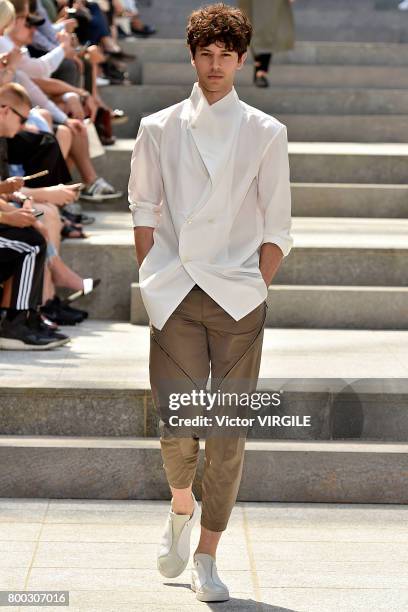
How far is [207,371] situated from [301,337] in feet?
8.78

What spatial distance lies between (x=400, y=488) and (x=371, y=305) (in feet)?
6.41

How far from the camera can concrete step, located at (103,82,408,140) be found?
10281 mm

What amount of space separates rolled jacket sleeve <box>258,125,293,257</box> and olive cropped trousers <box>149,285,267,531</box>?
24 centimetres

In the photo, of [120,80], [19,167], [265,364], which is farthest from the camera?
[120,80]

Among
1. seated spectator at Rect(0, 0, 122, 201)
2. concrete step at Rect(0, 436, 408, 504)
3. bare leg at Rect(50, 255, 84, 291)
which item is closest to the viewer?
concrete step at Rect(0, 436, 408, 504)

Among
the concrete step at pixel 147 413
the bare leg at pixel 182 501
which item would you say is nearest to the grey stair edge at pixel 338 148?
the concrete step at pixel 147 413

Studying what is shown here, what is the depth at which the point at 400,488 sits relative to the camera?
5199 mm

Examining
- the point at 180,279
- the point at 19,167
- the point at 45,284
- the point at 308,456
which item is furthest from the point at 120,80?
the point at 180,279

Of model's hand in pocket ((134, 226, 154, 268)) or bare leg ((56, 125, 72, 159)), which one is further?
bare leg ((56, 125, 72, 159))

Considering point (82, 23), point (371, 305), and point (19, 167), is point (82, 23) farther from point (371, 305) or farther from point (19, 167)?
point (371, 305)

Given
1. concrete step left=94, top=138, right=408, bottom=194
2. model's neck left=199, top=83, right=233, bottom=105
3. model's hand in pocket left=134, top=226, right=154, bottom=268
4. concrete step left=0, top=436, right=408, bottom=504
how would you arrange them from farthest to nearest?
concrete step left=94, top=138, right=408, bottom=194, concrete step left=0, top=436, right=408, bottom=504, model's hand in pocket left=134, top=226, right=154, bottom=268, model's neck left=199, top=83, right=233, bottom=105

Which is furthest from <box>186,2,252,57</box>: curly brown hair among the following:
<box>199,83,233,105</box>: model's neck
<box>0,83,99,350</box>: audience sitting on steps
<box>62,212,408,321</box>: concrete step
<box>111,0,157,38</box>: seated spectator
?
<box>111,0,157,38</box>: seated spectator

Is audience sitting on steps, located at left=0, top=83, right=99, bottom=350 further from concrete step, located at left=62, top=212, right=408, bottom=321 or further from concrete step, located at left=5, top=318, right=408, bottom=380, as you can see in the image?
concrete step, located at left=62, top=212, right=408, bottom=321

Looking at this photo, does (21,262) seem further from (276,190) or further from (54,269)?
(276,190)
